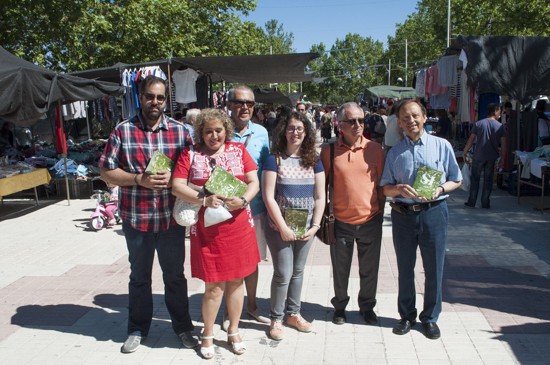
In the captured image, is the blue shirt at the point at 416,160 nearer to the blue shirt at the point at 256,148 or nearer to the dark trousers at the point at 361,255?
the dark trousers at the point at 361,255

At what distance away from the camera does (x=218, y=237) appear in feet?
11.5

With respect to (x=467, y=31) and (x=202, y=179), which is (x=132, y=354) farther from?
(x=467, y=31)

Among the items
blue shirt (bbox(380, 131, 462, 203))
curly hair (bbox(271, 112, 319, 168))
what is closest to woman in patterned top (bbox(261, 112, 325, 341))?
curly hair (bbox(271, 112, 319, 168))

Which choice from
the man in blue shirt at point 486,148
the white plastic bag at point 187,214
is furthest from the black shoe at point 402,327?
the man in blue shirt at point 486,148

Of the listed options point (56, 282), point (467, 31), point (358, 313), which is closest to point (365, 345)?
point (358, 313)

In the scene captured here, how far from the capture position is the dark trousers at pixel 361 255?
3980 mm

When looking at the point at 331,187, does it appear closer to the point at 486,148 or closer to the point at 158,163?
the point at 158,163

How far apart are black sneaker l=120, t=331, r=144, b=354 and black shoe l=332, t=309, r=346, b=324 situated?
4.98 feet

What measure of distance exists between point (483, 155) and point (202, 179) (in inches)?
269

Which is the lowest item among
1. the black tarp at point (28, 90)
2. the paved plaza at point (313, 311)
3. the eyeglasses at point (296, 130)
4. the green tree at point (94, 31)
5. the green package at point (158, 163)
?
the paved plaza at point (313, 311)

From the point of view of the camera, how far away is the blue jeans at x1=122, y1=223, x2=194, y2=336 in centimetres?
374

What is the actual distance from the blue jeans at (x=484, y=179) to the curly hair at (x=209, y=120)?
6.66m

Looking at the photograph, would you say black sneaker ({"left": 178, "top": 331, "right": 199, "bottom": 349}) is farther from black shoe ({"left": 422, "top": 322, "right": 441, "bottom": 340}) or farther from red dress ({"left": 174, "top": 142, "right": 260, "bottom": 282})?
black shoe ({"left": 422, "top": 322, "right": 441, "bottom": 340})

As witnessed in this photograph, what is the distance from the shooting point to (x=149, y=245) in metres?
3.75
